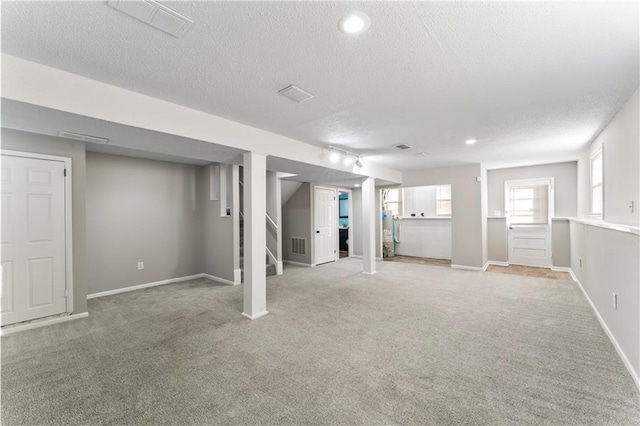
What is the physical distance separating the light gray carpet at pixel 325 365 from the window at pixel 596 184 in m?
1.38

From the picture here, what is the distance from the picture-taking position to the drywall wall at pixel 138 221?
14.9 feet

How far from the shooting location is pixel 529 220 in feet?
21.7

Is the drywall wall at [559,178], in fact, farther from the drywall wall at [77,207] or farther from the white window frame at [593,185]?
the drywall wall at [77,207]

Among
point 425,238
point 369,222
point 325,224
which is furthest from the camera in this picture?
point 425,238

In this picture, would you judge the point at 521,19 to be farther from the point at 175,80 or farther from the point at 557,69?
the point at 175,80

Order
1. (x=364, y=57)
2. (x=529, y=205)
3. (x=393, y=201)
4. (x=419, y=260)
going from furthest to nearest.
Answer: (x=393, y=201)
(x=419, y=260)
(x=529, y=205)
(x=364, y=57)

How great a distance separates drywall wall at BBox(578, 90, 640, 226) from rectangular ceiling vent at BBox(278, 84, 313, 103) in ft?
9.72

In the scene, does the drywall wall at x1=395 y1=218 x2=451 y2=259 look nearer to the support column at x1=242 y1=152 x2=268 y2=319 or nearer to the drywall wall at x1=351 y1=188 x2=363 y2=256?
the drywall wall at x1=351 y1=188 x2=363 y2=256

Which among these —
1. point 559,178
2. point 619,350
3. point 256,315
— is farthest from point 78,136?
point 559,178

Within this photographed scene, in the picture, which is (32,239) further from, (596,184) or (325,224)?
(596,184)

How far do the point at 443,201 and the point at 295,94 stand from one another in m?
6.57

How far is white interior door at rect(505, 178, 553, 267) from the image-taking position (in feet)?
20.9

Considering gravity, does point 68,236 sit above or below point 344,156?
below

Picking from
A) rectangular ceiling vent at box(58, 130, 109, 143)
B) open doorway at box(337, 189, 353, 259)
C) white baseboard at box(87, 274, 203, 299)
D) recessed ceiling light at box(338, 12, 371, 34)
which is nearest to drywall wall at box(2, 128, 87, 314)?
rectangular ceiling vent at box(58, 130, 109, 143)
